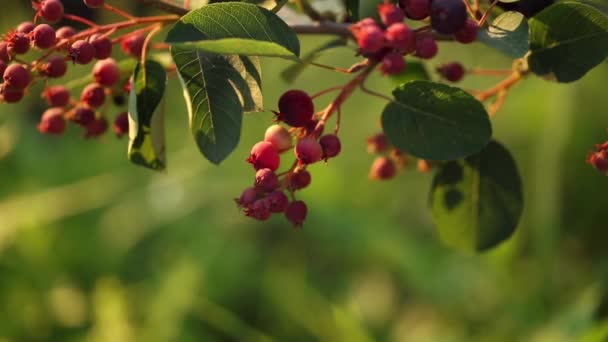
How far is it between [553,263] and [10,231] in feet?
4.76

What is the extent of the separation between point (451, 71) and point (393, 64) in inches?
7.9

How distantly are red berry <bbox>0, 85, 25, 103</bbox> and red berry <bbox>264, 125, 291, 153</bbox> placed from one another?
174 millimetres

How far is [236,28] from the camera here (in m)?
0.48

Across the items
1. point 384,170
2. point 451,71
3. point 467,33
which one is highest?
point 467,33

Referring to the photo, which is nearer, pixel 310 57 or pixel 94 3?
pixel 94 3

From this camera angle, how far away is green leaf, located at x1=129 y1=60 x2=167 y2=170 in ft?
1.82

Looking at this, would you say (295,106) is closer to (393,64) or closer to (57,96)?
(393,64)

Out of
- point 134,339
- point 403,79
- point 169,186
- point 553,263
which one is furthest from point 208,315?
point 403,79

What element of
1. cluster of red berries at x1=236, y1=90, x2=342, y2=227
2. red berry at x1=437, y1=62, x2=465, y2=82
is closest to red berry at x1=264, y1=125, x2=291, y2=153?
cluster of red berries at x1=236, y1=90, x2=342, y2=227

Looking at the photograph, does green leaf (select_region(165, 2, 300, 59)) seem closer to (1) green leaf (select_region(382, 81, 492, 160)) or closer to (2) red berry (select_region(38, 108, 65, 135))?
(1) green leaf (select_region(382, 81, 492, 160))

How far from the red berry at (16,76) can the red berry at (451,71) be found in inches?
13.1

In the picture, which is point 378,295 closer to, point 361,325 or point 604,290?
point 361,325

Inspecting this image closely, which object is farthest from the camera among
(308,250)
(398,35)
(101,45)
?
(308,250)

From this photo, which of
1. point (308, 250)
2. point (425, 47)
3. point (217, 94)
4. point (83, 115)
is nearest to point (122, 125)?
point (83, 115)
